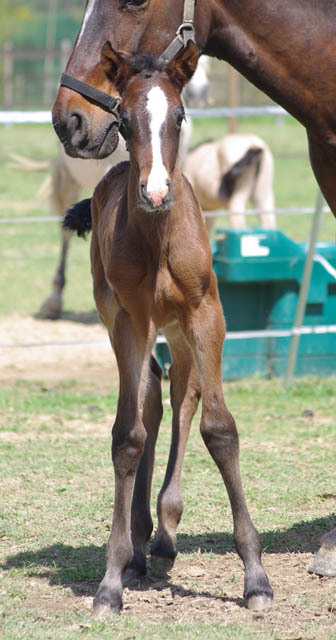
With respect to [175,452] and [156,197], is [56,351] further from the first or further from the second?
[156,197]

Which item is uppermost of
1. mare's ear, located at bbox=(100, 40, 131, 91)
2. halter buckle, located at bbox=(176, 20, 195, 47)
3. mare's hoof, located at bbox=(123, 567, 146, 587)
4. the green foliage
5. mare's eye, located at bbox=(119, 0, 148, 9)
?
mare's eye, located at bbox=(119, 0, 148, 9)

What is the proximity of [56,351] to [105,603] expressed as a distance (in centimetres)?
473

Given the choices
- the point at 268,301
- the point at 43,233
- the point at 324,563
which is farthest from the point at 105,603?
the point at 43,233

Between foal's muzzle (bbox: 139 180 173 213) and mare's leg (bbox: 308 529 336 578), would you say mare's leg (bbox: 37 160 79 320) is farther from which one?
foal's muzzle (bbox: 139 180 173 213)

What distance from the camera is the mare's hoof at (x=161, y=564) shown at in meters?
3.62

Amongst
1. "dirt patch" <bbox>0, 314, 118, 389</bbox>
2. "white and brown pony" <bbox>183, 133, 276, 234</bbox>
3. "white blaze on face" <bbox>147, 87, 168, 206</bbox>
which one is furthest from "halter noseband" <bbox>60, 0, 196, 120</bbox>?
"white and brown pony" <bbox>183, 133, 276, 234</bbox>

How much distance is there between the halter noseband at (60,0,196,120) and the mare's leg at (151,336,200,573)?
992 mm

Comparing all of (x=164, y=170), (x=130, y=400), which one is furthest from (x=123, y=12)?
(x=130, y=400)

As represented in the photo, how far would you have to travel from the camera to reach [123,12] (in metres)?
3.44

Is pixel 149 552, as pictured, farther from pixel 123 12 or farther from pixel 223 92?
pixel 223 92

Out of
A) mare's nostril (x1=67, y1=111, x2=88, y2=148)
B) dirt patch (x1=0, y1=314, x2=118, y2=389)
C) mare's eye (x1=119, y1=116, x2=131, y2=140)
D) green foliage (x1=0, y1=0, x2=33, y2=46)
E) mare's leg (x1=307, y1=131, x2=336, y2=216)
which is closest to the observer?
mare's eye (x1=119, y1=116, x2=131, y2=140)

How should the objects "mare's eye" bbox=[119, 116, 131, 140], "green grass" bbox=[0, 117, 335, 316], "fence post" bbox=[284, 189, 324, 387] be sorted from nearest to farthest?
"mare's eye" bbox=[119, 116, 131, 140] → "fence post" bbox=[284, 189, 324, 387] → "green grass" bbox=[0, 117, 335, 316]

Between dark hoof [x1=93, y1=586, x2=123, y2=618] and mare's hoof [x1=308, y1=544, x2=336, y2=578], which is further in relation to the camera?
mare's hoof [x1=308, y1=544, x2=336, y2=578]

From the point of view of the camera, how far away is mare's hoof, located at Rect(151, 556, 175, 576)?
11.9 ft
